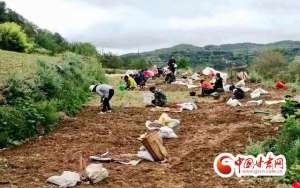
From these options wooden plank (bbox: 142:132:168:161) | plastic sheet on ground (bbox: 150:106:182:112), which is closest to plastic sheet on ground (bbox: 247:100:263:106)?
plastic sheet on ground (bbox: 150:106:182:112)

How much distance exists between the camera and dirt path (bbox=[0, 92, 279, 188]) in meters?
8.58

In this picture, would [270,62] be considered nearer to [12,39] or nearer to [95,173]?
[12,39]

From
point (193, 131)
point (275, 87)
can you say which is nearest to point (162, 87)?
point (275, 87)

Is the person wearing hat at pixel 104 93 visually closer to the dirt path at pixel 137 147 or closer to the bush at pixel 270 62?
the dirt path at pixel 137 147

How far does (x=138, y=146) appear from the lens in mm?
11000

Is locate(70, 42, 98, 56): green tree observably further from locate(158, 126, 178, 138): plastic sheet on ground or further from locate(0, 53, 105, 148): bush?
locate(158, 126, 178, 138): plastic sheet on ground

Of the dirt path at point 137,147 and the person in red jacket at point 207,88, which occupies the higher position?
the person in red jacket at point 207,88

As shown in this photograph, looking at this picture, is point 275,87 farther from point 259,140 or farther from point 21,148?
point 21,148

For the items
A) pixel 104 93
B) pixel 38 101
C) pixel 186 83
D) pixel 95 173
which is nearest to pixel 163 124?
pixel 104 93

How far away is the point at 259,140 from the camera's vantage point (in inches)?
417

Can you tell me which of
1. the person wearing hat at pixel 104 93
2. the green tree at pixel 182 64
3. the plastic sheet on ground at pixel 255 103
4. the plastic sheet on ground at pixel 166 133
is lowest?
the plastic sheet on ground at pixel 166 133

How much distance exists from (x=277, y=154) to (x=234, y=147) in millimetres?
1459

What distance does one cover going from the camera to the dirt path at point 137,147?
8.58 m

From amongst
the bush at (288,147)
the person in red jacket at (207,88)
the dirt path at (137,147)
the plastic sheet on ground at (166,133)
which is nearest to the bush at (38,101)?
the dirt path at (137,147)
